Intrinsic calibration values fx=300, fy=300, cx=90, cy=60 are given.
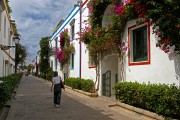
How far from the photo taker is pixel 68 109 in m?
12.3

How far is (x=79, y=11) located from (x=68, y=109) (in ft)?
36.8

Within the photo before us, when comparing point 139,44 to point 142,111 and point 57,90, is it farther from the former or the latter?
point 57,90

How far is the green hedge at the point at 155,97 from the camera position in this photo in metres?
8.52

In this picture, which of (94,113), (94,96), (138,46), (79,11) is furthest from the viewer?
(79,11)

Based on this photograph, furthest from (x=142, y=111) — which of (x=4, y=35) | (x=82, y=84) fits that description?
(x=4, y=35)

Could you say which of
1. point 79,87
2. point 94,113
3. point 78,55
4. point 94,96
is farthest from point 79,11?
point 94,113

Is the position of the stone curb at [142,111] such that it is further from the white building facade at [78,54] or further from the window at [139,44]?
the white building facade at [78,54]

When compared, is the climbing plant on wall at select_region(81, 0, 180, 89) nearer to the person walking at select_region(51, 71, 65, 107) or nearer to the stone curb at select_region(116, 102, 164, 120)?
the stone curb at select_region(116, 102, 164, 120)

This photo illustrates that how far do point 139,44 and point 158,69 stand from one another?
8.07 feet

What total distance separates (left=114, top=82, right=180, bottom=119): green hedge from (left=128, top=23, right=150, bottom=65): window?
131 cm

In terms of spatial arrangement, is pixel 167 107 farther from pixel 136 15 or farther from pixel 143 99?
pixel 136 15

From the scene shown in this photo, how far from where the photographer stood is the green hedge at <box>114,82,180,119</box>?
8516mm

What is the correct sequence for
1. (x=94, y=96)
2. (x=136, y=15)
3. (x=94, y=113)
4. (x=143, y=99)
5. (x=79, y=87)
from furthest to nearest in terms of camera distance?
(x=79, y=87), (x=94, y=96), (x=136, y=15), (x=94, y=113), (x=143, y=99)

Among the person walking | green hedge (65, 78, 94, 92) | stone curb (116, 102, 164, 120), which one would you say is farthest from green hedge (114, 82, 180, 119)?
green hedge (65, 78, 94, 92)
